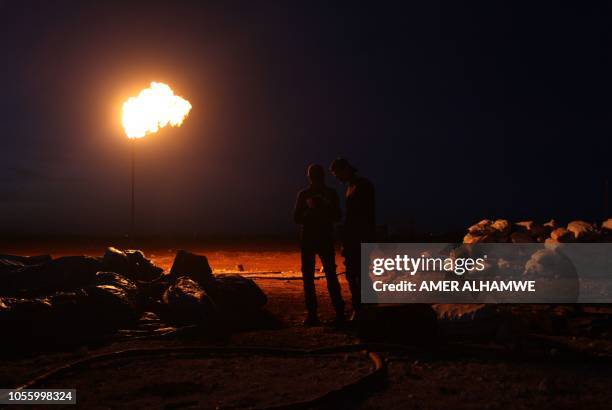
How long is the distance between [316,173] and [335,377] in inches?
110

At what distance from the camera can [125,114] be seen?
11734mm

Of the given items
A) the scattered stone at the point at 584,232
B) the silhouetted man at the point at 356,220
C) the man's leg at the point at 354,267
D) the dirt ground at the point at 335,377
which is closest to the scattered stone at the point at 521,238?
the scattered stone at the point at 584,232

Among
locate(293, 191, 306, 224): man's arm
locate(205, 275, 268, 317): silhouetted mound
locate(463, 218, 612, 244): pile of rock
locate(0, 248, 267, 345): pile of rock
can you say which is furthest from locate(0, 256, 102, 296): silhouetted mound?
locate(463, 218, 612, 244): pile of rock

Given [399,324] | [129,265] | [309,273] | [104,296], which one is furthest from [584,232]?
[129,265]

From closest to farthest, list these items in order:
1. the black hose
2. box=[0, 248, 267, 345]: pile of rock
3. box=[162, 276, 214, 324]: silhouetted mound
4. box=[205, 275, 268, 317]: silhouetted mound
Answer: the black hose
box=[0, 248, 267, 345]: pile of rock
box=[162, 276, 214, 324]: silhouetted mound
box=[205, 275, 268, 317]: silhouetted mound

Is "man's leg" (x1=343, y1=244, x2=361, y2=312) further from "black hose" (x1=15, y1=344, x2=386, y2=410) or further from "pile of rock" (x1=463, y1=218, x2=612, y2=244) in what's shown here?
"pile of rock" (x1=463, y1=218, x2=612, y2=244)

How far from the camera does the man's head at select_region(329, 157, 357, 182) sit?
264 inches

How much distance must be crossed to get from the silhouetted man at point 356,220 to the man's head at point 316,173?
0.17m

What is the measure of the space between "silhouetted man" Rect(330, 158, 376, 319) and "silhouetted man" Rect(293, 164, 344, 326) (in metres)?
0.17

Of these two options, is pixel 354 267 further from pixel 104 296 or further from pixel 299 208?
pixel 104 296

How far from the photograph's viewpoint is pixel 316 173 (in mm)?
6664

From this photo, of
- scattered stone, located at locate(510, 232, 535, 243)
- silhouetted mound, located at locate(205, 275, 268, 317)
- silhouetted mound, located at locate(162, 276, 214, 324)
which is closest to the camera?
silhouetted mound, located at locate(162, 276, 214, 324)

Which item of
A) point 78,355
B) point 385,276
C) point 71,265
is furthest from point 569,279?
point 71,265

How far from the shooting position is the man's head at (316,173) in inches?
262
